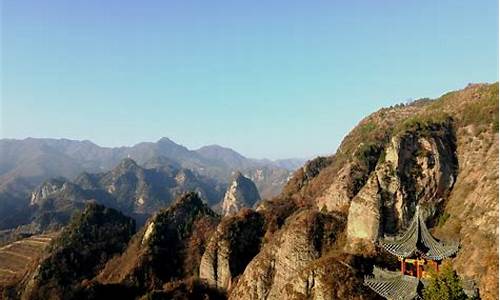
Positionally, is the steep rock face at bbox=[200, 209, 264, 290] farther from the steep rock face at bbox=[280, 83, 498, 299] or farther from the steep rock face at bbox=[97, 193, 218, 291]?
the steep rock face at bbox=[280, 83, 498, 299]

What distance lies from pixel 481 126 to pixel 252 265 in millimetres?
40506

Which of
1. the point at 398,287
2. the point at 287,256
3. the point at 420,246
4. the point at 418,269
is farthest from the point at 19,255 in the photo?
the point at 420,246

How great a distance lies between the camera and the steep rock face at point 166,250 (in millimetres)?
86188

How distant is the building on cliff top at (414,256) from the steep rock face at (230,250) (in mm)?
52533

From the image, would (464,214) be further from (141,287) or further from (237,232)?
(141,287)

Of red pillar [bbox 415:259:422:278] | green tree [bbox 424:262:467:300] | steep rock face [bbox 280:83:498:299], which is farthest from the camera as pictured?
steep rock face [bbox 280:83:498:299]

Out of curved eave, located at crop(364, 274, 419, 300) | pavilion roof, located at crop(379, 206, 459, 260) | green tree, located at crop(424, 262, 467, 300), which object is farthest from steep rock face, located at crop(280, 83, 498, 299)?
green tree, located at crop(424, 262, 467, 300)

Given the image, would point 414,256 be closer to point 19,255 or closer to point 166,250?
point 166,250

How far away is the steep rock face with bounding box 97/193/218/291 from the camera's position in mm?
86188

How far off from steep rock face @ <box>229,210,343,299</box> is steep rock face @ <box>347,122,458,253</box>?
176 inches

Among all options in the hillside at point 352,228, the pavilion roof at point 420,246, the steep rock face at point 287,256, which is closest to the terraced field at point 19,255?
the hillside at point 352,228

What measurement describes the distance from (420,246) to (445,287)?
3.99 meters

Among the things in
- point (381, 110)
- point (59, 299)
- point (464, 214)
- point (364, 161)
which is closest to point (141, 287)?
point (59, 299)

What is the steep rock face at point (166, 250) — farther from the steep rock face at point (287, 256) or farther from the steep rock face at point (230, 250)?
the steep rock face at point (287, 256)
